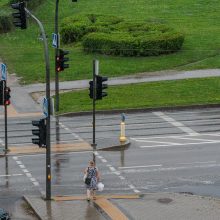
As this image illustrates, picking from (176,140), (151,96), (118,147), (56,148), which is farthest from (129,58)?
(56,148)

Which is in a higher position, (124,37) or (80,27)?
(80,27)

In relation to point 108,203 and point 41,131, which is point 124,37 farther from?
point 108,203

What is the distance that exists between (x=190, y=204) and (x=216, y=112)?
16.5 meters

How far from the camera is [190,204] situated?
27594mm

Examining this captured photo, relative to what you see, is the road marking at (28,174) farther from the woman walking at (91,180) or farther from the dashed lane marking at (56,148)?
the woman walking at (91,180)

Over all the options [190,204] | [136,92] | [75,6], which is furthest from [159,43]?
[190,204]

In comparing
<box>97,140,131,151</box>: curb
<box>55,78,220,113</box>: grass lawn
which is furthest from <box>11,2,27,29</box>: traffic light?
<box>55,78,220,113</box>: grass lawn

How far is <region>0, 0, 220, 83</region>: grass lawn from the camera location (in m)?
55.0

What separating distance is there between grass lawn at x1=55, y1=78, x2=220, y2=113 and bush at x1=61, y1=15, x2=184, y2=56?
803 cm

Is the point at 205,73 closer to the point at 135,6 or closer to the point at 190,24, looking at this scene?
the point at 190,24

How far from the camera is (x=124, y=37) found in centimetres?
5938

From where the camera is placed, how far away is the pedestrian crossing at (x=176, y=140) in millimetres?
36531

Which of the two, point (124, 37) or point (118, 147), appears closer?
point (118, 147)

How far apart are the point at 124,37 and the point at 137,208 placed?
33.2 m
